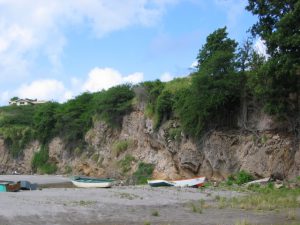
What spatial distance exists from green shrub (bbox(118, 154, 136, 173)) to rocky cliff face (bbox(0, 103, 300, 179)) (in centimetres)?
25

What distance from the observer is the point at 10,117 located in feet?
294

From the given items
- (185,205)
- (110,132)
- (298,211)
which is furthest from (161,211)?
(110,132)

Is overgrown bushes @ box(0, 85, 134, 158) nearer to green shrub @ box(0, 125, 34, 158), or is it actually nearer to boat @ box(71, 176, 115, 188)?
green shrub @ box(0, 125, 34, 158)

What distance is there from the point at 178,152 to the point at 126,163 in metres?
11.4

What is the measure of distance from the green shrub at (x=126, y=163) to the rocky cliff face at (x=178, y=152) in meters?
0.25

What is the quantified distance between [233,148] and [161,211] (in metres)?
20.1

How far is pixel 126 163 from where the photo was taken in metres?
59.7

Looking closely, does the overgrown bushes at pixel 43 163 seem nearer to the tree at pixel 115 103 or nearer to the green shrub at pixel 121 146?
the tree at pixel 115 103

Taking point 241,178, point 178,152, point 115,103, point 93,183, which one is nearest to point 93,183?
point 93,183

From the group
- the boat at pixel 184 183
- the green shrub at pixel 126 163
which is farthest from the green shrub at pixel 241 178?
the green shrub at pixel 126 163

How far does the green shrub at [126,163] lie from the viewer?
5906 cm

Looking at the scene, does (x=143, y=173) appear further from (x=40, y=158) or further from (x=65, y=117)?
(x=40, y=158)

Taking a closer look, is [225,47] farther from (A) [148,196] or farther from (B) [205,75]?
(A) [148,196]

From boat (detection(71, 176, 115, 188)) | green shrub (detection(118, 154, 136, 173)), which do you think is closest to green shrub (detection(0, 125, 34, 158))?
green shrub (detection(118, 154, 136, 173))
